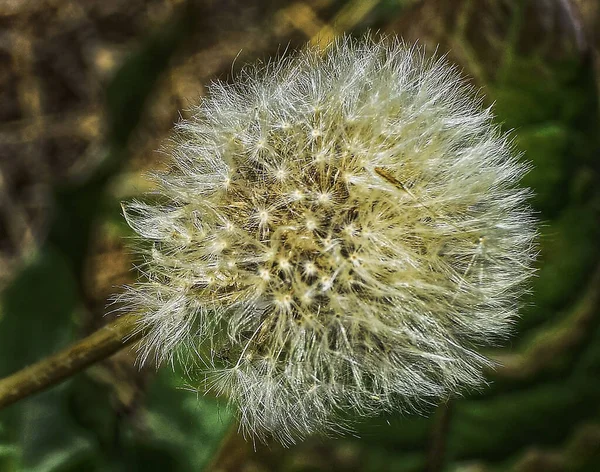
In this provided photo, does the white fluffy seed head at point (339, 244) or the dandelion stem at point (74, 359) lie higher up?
the white fluffy seed head at point (339, 244)

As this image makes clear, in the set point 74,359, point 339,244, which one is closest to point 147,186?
point 74,359

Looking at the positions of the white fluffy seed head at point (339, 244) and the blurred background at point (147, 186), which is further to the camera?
the blurred background at point (147, 186)

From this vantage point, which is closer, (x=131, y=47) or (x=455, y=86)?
(x=455, y=86)

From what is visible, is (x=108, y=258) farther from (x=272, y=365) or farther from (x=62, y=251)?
(x=272, y=365)

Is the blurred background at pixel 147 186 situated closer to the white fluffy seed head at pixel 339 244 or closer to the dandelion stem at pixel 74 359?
the white fluffy seed head at pixel 339 244

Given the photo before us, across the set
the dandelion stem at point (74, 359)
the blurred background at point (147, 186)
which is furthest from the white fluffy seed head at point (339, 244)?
the blurred background at point (147, 186)

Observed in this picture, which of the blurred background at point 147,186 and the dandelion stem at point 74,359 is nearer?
the dandelion stem at point 74,359

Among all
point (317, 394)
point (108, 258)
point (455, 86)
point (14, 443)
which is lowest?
point (14, 443)

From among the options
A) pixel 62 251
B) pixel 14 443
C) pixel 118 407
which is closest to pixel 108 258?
pixel 62 251
